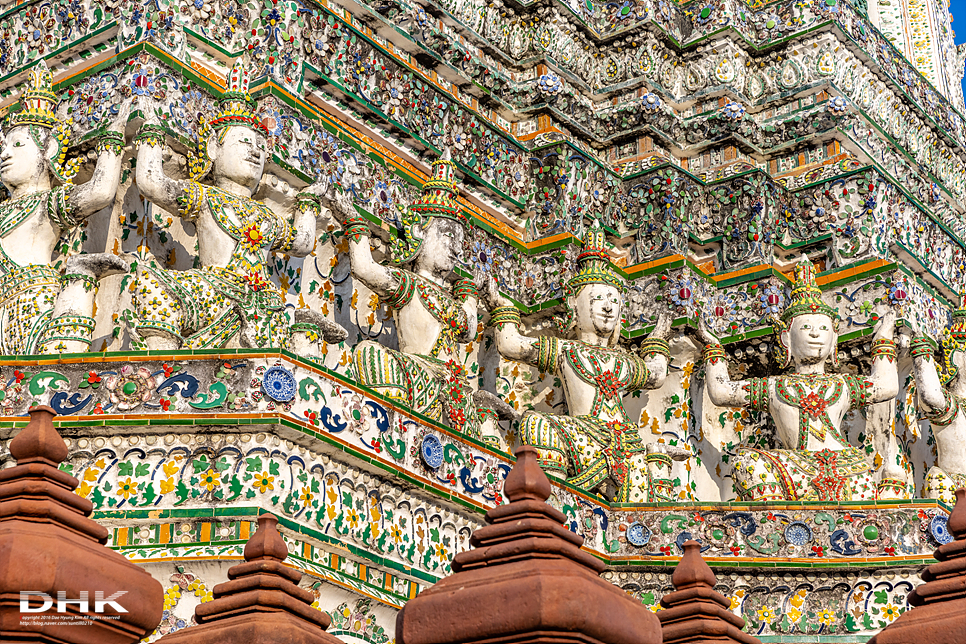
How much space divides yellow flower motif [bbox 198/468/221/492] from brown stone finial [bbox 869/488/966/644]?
3.74 m

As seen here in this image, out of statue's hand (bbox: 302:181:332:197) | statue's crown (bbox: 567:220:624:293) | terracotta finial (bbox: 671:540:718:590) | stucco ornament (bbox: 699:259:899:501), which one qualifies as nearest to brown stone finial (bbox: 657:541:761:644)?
terracotta finial (bbox: 671:540:718:590)

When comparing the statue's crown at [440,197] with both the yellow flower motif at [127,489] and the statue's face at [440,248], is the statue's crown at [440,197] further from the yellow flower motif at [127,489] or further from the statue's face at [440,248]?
the yellow flower motif at [127,489]

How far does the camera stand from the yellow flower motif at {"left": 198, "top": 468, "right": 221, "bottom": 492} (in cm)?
860

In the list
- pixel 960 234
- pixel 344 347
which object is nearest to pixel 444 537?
pixel 344 347

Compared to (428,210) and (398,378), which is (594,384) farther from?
(398,378)

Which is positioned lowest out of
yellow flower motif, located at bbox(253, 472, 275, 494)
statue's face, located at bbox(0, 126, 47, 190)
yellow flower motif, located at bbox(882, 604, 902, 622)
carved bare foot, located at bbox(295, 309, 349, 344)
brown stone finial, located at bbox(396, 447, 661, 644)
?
brown stone finial, located at bbox(396, 447, 661, 644)

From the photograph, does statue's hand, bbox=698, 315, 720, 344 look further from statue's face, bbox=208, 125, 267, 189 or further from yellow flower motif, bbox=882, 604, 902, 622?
statue's face, bbox=208, 125, 267, 189

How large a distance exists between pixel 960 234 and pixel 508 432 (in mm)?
7741

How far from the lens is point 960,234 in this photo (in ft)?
59.9

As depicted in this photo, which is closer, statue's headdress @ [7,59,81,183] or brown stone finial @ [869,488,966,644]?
brown stone finial @ [869,488,966,644]

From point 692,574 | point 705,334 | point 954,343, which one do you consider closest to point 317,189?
point 705,334

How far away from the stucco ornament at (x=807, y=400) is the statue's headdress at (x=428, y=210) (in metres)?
2.98

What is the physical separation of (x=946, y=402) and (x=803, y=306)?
1602mm

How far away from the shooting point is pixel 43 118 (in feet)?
35.4
